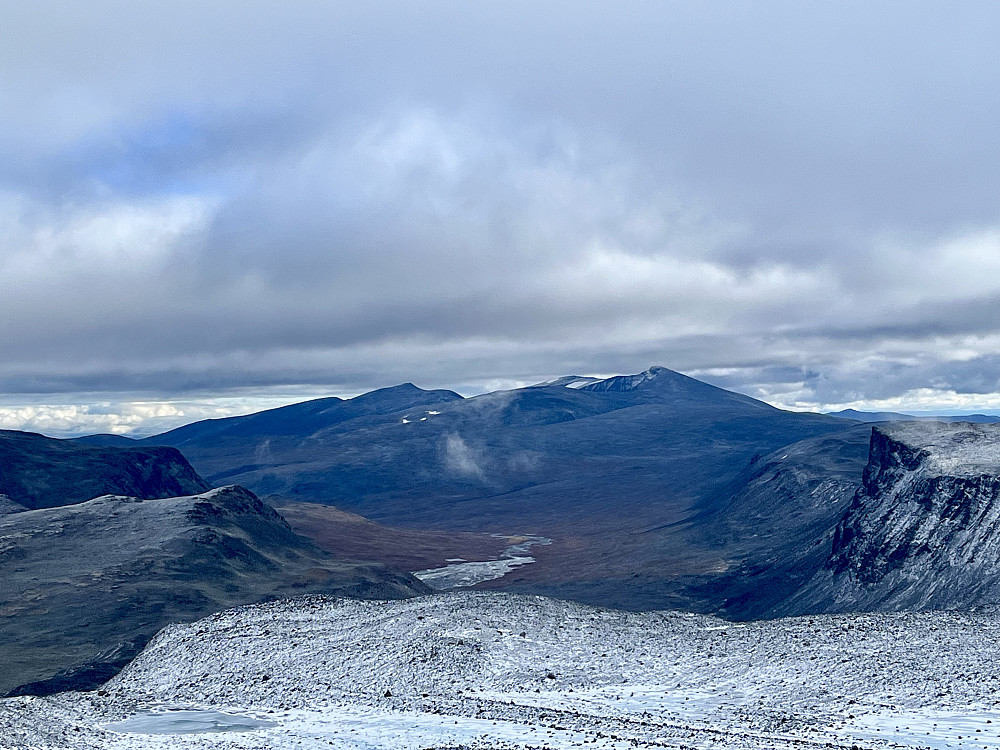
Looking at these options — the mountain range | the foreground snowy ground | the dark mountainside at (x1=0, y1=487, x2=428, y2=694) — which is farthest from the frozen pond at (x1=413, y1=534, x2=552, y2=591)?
the foreground snowy ground

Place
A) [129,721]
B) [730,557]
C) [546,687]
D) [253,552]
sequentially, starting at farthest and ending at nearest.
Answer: [730,557] → [253,552] → [546,687] → [129,721]

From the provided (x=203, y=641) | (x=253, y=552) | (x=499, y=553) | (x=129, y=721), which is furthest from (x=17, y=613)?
(x=499, y=553)

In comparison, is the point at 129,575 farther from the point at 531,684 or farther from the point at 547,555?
the point at 547,555

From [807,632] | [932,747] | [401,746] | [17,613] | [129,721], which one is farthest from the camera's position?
[17,613]

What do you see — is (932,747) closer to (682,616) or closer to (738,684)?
(738,684)

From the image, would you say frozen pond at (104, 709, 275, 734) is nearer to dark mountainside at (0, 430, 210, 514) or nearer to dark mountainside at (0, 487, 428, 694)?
dark mountainside at (0, 487, 428, 694)

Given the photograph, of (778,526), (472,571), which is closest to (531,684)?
(472,571)

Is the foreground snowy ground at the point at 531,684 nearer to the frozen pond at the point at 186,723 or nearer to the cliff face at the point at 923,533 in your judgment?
the frozen pond at the point at 186,723
